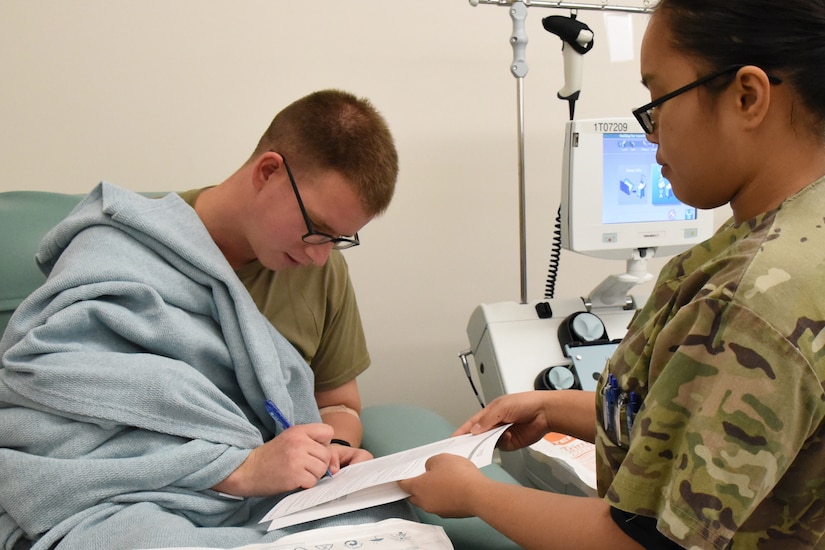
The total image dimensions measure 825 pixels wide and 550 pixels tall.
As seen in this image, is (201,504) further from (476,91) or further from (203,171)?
(476,91)

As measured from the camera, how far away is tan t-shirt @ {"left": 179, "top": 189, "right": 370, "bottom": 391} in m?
1.11

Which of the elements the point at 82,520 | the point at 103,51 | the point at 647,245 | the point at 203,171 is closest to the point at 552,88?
the point at 647,245

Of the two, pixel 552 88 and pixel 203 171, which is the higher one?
pixel 552 88

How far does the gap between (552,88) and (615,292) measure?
0.73m

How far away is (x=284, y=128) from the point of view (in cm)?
101

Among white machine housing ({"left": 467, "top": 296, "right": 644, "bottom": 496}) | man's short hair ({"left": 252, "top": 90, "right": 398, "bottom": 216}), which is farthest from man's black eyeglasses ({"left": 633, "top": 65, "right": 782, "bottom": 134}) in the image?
white machine housing ({"left": 467, "top": 296, "right": 644, "bottom": 496})

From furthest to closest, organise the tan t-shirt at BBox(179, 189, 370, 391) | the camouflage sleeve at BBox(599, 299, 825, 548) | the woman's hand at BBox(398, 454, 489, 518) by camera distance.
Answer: the tan t-shirt at BBox(179, 189, 370, 391) → the woman's hand at BBox(398, 454, 489, 518) → the camouflage sleeve at BBox(599, 299, 825, 548)

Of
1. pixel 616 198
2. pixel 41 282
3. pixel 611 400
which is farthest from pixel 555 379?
pixel 41 282

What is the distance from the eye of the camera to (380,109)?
64.6 inches

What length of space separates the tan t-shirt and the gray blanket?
0.16m

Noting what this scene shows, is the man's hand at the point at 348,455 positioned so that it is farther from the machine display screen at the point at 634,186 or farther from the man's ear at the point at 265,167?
the machine display screen at the point at 634,186

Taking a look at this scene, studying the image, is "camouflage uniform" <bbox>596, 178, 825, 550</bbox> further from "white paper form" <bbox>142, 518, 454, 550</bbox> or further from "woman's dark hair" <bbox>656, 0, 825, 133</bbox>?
"white paper form" <bbox>142, 518, 454, 550</bbox>

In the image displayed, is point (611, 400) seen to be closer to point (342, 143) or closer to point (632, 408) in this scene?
point (632, 408)

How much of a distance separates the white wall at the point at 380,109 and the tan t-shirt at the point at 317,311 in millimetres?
477
